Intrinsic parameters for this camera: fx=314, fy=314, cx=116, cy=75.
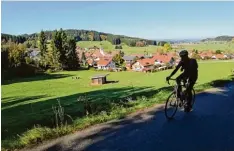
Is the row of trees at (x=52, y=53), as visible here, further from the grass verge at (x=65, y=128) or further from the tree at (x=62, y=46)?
the grass verge at (x=65, y=128)

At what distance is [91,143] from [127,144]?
82 centimetres

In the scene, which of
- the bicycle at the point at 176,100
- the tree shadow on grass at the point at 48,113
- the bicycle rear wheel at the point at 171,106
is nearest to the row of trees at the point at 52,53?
the tree shadow on grass at the point at 48,113

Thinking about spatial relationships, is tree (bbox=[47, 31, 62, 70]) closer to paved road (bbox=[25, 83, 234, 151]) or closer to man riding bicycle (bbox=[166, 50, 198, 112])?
man riding bicycle (bbox=[166, 50, 198, 112])

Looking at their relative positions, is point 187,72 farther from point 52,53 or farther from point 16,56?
point 52,53

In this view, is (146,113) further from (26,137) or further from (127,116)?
(26,137)

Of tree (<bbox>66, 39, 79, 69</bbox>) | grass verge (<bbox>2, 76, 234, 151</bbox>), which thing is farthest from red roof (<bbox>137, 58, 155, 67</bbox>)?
grass verge (<bbox>2, 76, 234, 151</bbox>)

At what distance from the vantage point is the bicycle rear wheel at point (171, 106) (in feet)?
30.6

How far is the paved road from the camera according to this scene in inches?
267

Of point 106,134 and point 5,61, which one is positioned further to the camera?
point 5,61

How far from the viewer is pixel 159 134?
7637 millimetres

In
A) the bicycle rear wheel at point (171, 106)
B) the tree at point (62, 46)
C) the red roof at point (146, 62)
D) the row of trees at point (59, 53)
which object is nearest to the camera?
the bicycle rear wheel at point (171, 106)

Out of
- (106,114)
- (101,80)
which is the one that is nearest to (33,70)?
(101,80)

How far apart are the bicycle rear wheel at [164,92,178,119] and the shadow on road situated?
0.60 feet

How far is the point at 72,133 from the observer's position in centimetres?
798
